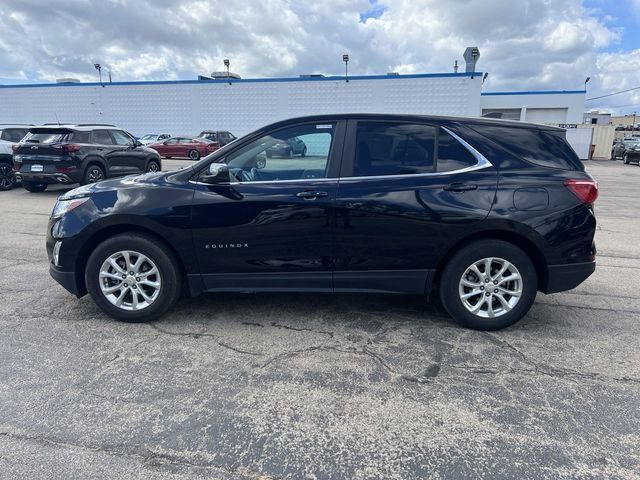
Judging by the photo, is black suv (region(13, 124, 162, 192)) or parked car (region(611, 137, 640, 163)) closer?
black suv (region(13, 124, 162, 192))

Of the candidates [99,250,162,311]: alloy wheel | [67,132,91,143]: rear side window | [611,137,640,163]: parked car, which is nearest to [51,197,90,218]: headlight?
[99,250,162,311]: alloy wheel

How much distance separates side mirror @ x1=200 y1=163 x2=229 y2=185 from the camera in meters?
3.73

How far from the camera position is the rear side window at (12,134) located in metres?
13.3

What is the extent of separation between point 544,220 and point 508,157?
23.9 inches

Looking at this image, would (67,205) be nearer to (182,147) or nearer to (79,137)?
(79,137)

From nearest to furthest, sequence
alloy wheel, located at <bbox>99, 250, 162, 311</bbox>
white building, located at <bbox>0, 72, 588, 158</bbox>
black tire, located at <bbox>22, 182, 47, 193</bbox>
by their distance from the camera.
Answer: alloy wheel, located at <bbox>99, 250, 162, 311</bbox> → black tire, located at <bbox>22, 182, 47, 193</bbox> → white building, located at <bbox>0, 72, 588, 158</bbox>

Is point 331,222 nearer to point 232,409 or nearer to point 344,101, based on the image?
point 232,409

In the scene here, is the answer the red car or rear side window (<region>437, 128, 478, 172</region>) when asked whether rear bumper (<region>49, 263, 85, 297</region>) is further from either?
the red car

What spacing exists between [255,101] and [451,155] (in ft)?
115

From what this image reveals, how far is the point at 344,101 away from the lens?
35250 mm

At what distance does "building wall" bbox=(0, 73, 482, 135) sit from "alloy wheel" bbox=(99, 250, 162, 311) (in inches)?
1167

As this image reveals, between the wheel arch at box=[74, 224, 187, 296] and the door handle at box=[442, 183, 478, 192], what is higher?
the door handle at box=[442, 183, 478, 192]

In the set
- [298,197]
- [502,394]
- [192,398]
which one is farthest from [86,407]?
[502,394]

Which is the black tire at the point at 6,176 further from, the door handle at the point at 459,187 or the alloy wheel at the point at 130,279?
the door handle at the point at 459,187
